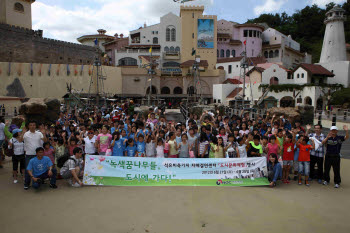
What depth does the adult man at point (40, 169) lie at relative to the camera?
245 inches

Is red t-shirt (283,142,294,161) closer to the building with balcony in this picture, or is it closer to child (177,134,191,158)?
child (177,134,191,158)

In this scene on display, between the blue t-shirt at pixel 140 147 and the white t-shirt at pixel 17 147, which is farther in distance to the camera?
the blue t-shirt at pixel 140 147

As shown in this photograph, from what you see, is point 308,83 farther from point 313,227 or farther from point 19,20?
point 19,20

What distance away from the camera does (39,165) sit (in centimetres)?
630

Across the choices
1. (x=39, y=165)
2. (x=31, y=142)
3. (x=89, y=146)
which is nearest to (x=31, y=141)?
(x=31, y=142)

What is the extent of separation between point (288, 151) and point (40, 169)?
7149mm

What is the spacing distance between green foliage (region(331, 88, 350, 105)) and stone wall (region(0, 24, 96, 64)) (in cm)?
4222

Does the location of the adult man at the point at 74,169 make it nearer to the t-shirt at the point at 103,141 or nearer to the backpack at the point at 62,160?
the backpack at the point at 62,160

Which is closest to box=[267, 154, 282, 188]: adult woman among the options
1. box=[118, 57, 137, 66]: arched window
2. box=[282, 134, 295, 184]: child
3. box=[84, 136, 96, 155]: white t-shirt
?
box=[282, 134, 295, 184]: child

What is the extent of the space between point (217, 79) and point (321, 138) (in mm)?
36899

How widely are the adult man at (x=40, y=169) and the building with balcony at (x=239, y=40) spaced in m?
50.4

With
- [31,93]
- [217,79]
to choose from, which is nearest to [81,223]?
[31,93]

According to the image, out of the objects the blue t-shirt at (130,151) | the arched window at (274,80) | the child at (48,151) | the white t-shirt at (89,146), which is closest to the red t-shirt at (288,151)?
Answer: the blue t-shirt at (130,151)

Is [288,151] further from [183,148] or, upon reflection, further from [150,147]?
[150,147]
